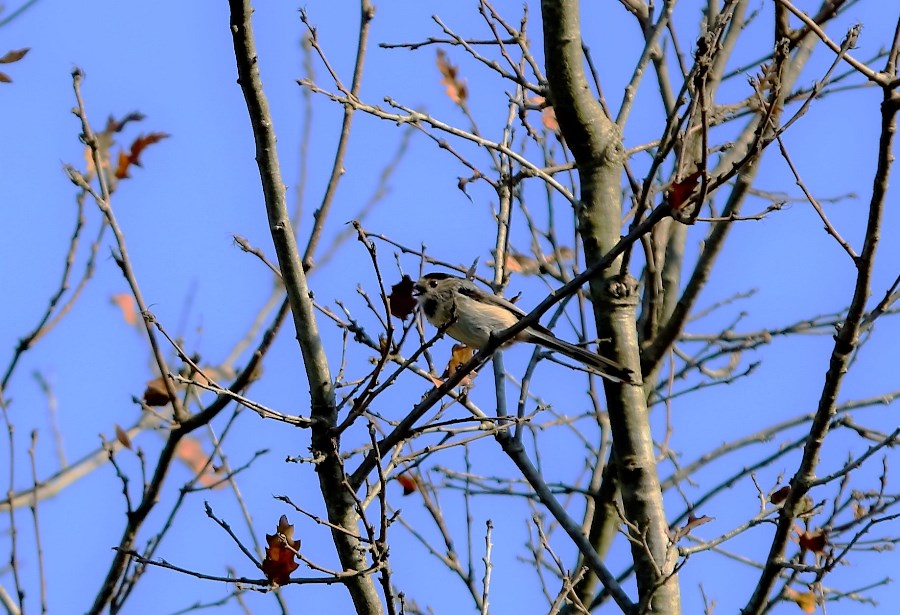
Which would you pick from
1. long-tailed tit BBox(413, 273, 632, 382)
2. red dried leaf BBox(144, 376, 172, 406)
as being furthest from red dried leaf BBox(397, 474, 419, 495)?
red dried leaf BBox(144, 376, 172, 406)

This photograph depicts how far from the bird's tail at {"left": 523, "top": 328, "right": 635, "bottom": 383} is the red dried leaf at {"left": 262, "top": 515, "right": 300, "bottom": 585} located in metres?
1.48

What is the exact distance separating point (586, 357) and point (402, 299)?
1.53 metres

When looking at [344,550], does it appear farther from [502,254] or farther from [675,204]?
[502,254]

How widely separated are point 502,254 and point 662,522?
1.39 m

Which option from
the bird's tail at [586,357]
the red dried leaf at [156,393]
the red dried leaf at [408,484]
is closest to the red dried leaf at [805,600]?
the bird's tail at [586,357]

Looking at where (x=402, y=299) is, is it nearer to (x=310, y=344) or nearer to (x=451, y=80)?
(x=310, y=344)

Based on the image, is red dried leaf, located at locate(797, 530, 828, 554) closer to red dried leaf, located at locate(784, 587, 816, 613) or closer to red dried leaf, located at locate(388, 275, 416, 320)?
red dried leaf, located at locate(784, 587, 816, 613)

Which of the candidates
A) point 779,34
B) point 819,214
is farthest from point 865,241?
point 779,34

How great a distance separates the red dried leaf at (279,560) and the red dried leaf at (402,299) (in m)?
0.74

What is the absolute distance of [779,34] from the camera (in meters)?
4.14

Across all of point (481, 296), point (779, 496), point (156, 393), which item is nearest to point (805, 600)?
point (779, 496)

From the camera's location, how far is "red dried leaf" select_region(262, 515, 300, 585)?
3.08 m

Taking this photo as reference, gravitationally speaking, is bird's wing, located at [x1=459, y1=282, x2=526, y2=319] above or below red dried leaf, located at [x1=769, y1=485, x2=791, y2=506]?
above

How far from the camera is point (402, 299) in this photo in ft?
10.1
